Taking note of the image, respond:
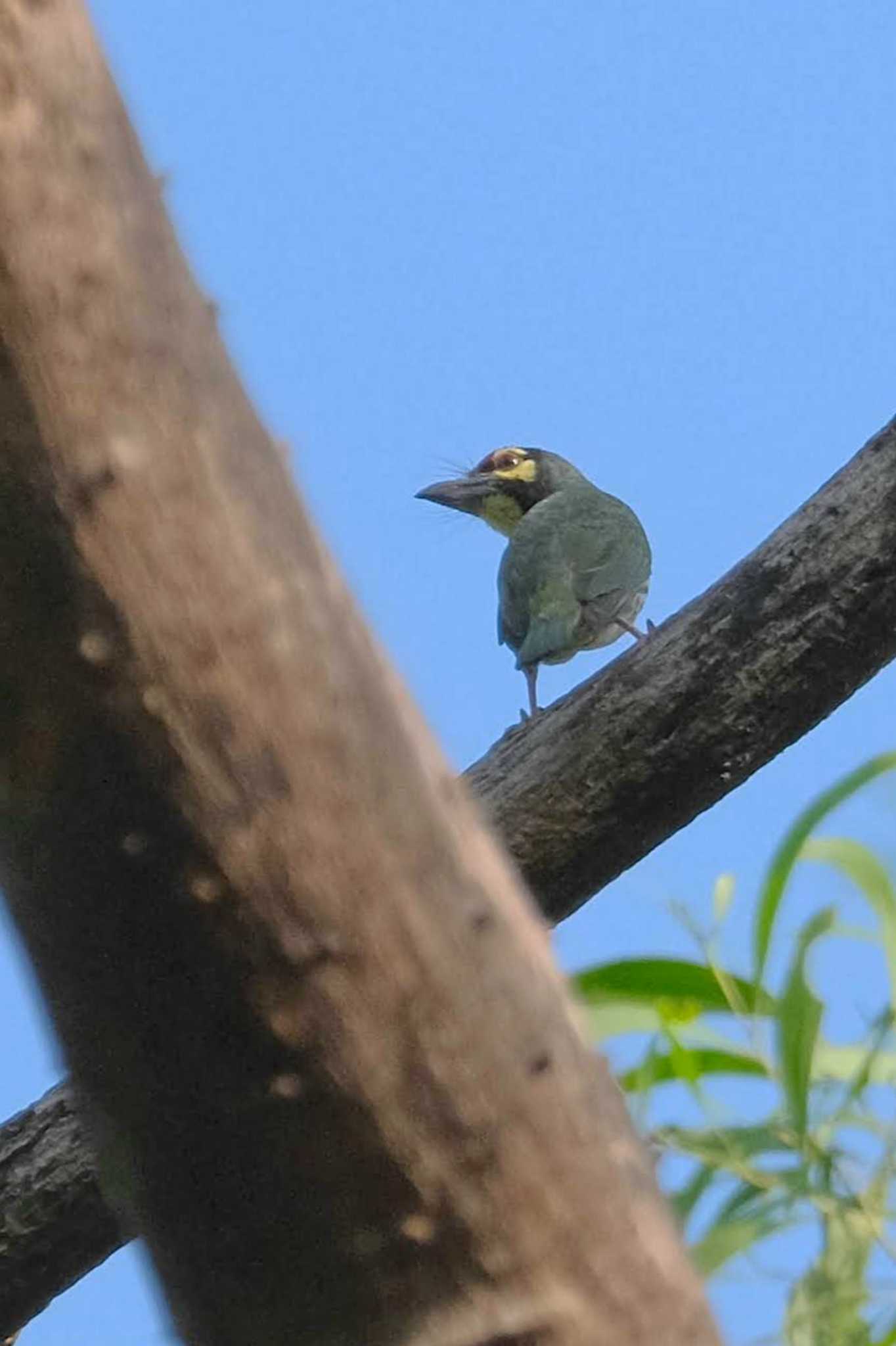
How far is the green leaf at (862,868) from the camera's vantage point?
1.21 metres

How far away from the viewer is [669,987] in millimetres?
1315

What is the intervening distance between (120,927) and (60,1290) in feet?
6.68

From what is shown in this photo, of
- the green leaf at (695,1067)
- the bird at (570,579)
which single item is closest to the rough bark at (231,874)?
the green leaf at (695,1067)

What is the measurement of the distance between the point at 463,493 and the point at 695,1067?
26.0 ft

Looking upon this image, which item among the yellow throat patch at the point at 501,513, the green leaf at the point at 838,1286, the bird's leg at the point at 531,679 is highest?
the yellow throat patch at the point at 501,513

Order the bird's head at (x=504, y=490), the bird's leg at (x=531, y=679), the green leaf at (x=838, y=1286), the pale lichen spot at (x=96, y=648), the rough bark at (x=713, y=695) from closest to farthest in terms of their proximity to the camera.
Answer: the pale lichen spot at (x=96, y=648) → the green leaf at (x=838, y=1286) → the rough bark at (x=713, y=695) → the bird's leg at (x=531, y=679) → the bird's head at (x=504, y=490)

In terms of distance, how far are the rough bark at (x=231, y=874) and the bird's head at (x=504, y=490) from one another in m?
8.06

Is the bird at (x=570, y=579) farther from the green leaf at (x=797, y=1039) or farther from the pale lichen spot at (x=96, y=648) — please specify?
the pale lichen spot at (x=96, y=648)

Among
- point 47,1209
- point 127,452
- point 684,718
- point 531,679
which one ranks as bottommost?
point 127,452

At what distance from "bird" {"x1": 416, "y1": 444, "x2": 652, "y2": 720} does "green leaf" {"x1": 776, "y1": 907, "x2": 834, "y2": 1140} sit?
3.94m

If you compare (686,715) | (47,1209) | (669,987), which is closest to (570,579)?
(686,715)

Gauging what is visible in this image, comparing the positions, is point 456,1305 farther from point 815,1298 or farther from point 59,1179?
point 59,1179

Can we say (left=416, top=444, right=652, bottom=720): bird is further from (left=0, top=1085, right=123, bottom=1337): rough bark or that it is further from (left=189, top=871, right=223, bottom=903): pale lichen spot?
(left=189, top=871, right=223, bottom=903): pale lichen spot

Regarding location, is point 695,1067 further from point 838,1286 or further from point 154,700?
point 154,700
